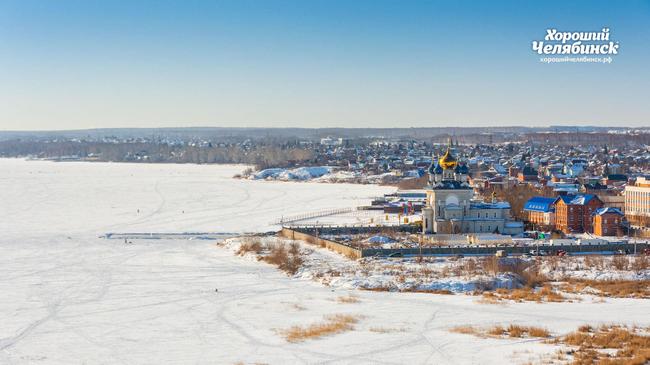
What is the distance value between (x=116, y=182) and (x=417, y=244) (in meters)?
46.2

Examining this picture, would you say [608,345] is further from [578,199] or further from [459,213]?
[578,199]

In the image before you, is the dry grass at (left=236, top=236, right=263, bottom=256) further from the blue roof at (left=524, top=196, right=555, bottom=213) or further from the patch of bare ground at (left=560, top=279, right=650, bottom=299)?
the blue roof at (left=524, top=196, right=555, bottom=213)

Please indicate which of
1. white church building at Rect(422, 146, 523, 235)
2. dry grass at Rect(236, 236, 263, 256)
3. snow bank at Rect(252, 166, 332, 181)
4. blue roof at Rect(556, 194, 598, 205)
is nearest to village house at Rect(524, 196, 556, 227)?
blue roof at Rect(556, 194, 598, 205)

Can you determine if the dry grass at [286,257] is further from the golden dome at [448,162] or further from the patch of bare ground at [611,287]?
the patch of bare ground at [611,287]

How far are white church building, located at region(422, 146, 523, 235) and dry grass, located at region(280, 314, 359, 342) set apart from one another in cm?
1338

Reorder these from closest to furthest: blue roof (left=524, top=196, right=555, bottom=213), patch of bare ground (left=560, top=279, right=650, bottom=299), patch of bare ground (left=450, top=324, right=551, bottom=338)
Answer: patch of bare ground (left=450, top=324, right=551, bottom=338), patch of bare ground (left=560, top=279, right=650, bottom=299), blue roof (left=524, top=196, right=555, bottom=213)

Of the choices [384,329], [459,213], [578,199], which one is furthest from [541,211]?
[384,329]

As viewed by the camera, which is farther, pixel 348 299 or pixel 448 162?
pixel 448 162

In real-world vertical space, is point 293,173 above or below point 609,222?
below

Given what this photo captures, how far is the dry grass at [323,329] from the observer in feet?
60.6

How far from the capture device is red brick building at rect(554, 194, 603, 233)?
34.7 metres

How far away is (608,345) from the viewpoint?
56.5 feet

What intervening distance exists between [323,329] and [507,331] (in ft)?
11.9

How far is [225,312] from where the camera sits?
68.7 feet
